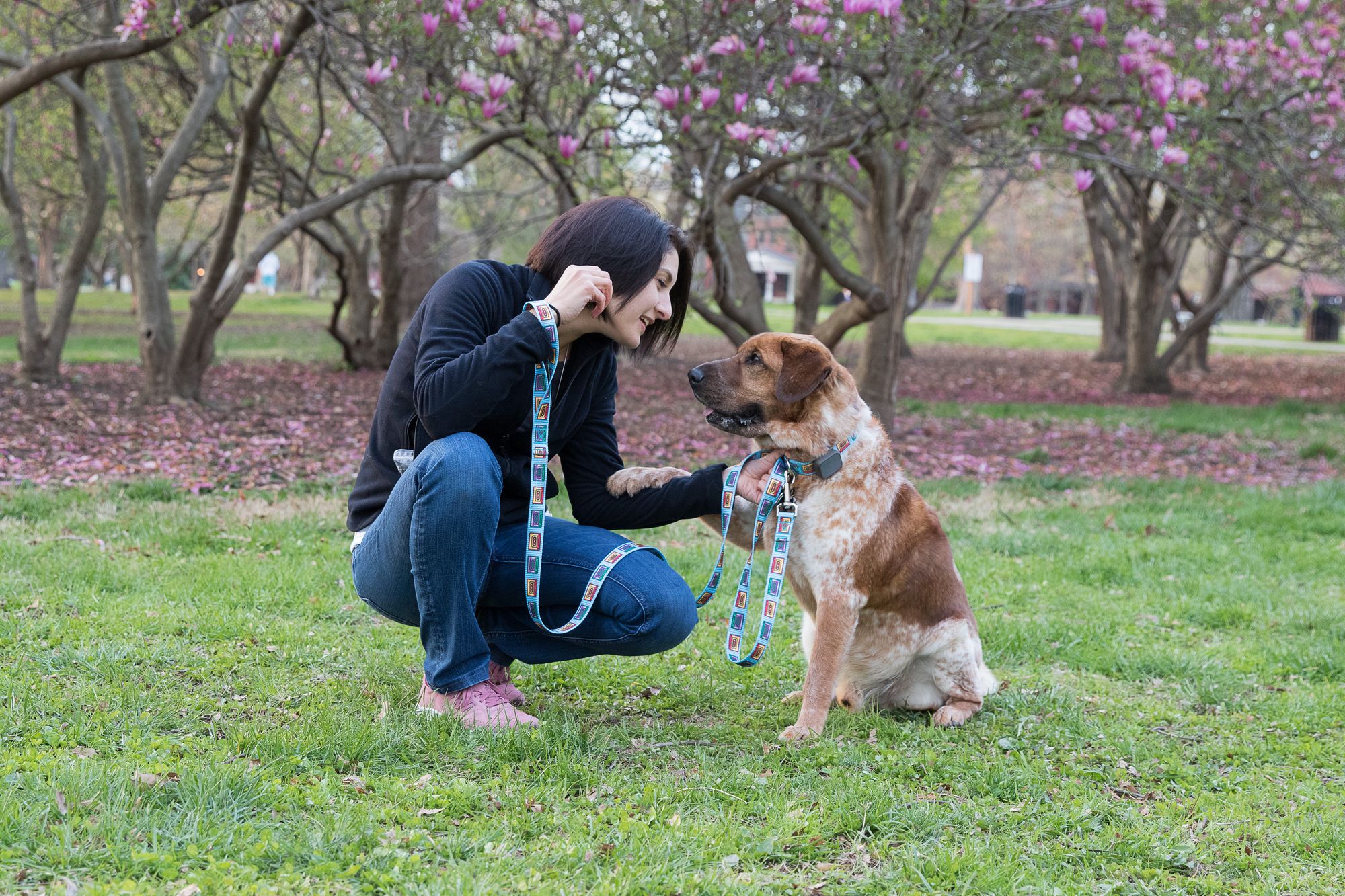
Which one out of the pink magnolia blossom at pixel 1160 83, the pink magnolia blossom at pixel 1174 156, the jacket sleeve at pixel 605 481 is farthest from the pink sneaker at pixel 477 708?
the pink magnolia blossom at pixel 1160 83

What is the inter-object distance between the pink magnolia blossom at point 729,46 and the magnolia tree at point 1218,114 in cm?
234

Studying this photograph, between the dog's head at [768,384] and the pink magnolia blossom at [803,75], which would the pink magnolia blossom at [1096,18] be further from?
the dog's head at [768,384]

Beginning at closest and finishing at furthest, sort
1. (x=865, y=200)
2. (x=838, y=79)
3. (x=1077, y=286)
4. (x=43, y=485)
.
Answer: (x=43, y=485) → (x=838, y=79) → (x=865, y=200) → (x=1077, y=286)

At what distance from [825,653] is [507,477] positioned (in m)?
1.18

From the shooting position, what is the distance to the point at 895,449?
10.2 m

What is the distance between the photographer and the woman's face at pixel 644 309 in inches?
137

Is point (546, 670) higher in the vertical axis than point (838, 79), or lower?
lower

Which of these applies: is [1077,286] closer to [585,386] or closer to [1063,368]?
[1063,368]

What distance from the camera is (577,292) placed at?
3.28 meters

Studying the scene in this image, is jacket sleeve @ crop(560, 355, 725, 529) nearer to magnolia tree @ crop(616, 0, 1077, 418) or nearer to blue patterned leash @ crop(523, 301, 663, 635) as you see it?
blue patterned leash @ crop(523, 301, 663, 635)

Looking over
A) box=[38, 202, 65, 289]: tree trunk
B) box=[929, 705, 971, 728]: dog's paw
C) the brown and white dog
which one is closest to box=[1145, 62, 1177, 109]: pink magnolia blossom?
the brown and white dog

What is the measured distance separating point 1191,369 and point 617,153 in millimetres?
13988

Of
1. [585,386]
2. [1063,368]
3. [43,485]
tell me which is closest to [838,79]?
[585,386]

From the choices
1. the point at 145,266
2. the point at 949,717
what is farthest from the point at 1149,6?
the point at 145,266
